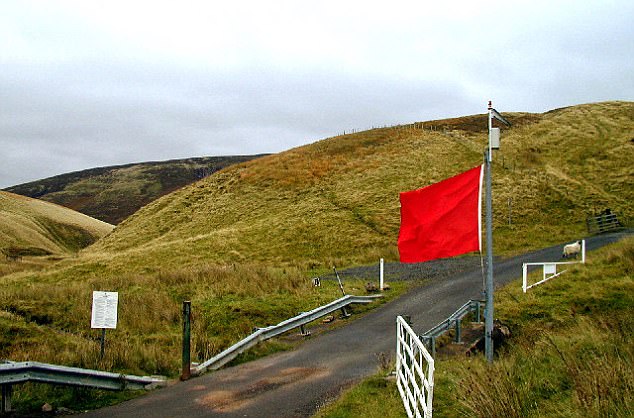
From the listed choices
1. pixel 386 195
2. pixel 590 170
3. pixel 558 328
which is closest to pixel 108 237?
pixel 386 195

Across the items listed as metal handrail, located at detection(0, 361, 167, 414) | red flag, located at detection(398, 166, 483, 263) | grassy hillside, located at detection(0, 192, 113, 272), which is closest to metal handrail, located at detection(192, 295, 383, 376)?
metal handrail, located at detection(0, 361, 167, 414)

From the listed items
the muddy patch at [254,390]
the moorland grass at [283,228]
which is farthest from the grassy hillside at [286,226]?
the muddy patch at [254,390]

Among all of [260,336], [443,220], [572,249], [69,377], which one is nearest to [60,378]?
[69,377]

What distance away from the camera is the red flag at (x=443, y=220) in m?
9.48

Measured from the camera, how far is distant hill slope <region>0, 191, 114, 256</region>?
200 feet

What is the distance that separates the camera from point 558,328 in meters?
13.9

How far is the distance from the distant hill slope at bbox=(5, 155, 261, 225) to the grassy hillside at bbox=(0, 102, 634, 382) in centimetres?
9571

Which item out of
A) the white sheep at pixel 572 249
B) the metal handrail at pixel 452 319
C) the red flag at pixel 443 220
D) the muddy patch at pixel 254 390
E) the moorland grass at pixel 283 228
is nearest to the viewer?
the muddy patch at pixel 254 390

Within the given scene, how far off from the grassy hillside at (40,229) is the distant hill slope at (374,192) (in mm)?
12094

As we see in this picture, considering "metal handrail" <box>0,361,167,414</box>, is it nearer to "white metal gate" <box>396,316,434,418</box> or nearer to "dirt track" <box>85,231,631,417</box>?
"dirt track" <box>85,231,631,417</box>

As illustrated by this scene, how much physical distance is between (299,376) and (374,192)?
3804 cm

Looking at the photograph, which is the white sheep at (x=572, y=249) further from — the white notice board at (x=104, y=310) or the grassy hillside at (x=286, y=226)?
the white notice board at (x=104, y=310)

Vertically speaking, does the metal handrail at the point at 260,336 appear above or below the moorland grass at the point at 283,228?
below

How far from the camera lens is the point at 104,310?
1094 centimetres
